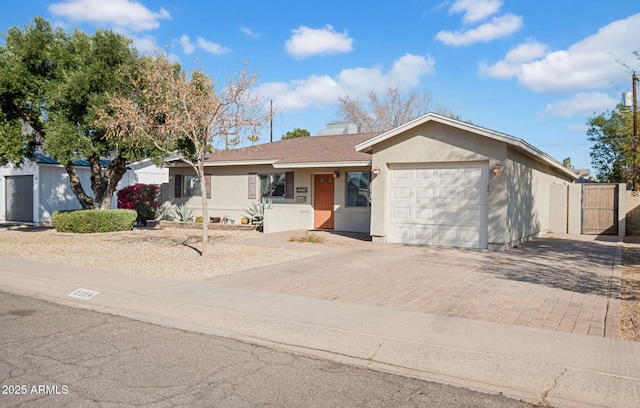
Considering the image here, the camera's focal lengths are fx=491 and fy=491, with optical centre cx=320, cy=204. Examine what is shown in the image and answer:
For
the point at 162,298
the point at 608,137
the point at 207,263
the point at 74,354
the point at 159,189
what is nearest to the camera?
the point at 74,354

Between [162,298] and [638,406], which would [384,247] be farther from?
[638,406]

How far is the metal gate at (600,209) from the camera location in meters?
19.3

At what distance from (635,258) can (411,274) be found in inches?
258

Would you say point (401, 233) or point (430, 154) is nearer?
point (430, 154)

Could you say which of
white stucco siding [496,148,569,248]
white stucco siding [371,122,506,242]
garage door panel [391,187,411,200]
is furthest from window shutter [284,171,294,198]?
white stucco siding [496,148,569,248]

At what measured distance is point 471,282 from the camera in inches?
358

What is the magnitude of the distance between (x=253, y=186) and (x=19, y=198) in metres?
12.7

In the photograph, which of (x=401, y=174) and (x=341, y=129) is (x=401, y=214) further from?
(x=341, y=129)

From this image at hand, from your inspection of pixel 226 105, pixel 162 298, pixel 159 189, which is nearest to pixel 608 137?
pixel 159 189

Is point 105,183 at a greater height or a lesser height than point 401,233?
greater

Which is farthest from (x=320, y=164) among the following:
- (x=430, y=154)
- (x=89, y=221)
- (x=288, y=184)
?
(x=89, y=221)

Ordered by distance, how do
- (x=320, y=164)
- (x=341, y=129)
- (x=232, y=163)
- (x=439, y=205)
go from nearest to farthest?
1. (x=439, y=205)
2. (x=320, y=164)
3. (x=232, y=163)
4. (x=341, y=129)

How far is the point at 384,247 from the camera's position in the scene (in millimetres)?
14141

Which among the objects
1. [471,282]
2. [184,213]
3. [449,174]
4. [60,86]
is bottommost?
[471,282]
